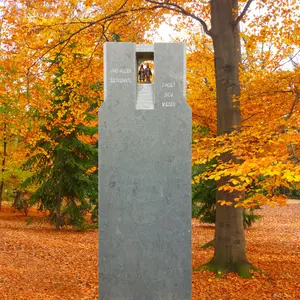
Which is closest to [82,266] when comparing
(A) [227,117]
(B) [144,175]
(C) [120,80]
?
(A) [227,117]

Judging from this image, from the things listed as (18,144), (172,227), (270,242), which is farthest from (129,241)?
(18,144)

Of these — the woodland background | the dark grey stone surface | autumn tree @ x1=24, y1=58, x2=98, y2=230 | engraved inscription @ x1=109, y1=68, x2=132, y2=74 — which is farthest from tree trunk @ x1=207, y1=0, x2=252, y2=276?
autumn tree @ x1=24, y1=58, x2=98, y2=230

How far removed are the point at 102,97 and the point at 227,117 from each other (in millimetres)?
5546

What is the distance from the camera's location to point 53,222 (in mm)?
18375

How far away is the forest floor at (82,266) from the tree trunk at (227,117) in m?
0.37

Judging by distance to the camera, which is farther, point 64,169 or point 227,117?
point 64,169

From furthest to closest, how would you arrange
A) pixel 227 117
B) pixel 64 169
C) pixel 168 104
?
pixel 64 169 < pixel 227 117 < pixel 168 104

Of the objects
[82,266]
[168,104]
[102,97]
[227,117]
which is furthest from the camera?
[102,97]

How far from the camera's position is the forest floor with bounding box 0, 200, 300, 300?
8477 mm

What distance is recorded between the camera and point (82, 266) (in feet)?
36.3

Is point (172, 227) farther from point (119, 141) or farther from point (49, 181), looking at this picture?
point (49, 181)

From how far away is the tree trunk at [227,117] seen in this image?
9.53 meters

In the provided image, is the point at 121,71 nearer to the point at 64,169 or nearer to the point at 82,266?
the point at 82,266

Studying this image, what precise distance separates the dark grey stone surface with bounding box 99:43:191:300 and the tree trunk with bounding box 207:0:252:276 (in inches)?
180
